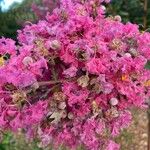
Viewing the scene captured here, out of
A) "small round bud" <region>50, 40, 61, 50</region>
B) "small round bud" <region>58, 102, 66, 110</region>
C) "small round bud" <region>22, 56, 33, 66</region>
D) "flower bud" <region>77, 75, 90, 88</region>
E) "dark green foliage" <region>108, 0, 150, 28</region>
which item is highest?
"small round bud" <region>50, 40, 61, 50</region>

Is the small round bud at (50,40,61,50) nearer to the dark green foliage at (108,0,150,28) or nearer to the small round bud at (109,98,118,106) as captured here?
the small round bud at (109,98,118,106)

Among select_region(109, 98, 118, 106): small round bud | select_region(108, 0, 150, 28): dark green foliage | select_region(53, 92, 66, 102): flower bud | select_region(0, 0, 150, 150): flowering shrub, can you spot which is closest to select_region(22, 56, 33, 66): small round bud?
select_region(0, 0, 150, 150): flowering shrub

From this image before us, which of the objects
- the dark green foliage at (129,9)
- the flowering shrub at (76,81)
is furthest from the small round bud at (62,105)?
the dark green foliage at (129,9)

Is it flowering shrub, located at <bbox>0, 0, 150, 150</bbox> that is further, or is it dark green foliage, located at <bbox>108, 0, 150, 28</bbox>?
dark green foliage, located at <bbox>108, 0, 150, 28</bbox>

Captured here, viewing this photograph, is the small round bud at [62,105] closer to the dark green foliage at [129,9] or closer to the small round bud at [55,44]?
the small round bud at [55,44]

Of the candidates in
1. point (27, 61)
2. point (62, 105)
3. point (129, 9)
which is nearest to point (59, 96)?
point (62, 105)

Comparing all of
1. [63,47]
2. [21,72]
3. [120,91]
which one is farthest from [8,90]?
[120,91]

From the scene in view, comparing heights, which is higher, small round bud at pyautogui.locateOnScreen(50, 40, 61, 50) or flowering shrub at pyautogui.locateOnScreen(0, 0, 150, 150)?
small round bud at pyautogui.locateOnScreen(50, 40, 61, 50)

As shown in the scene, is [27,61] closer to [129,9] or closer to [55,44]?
[55,44]
